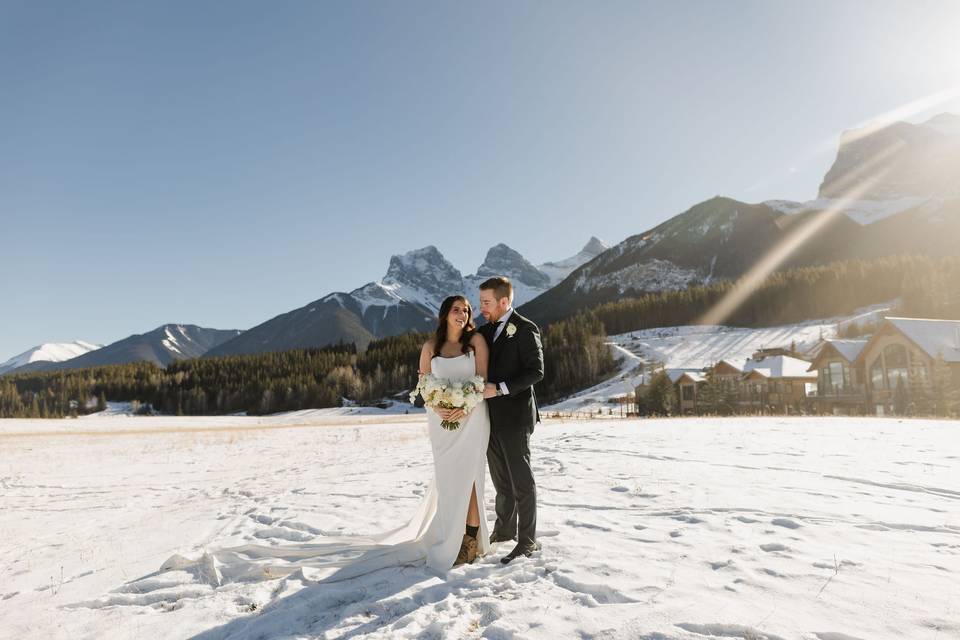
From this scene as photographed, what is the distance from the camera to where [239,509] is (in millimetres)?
10188

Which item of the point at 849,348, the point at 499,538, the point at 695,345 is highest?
the point at 695,345

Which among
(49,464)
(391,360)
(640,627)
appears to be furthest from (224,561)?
(391,360)

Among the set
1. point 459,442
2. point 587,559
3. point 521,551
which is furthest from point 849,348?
point 459,442

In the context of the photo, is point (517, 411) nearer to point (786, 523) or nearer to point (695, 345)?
point (786, 523)

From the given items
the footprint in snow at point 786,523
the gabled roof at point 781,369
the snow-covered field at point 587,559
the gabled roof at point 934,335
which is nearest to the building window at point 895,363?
the gabled roof at point 934,335

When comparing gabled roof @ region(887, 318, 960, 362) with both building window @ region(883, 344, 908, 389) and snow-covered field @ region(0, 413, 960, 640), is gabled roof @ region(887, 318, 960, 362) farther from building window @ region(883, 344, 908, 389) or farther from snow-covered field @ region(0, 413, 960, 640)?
snow-covered field @ region(0, 413, 960, 640)

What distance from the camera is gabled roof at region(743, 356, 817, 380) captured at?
190 ft

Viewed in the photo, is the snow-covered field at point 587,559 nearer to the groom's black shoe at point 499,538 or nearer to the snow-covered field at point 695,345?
the groom's black shoe at point 499,538

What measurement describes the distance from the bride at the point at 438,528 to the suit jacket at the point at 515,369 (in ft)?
0.45

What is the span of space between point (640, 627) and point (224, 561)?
15.7ft

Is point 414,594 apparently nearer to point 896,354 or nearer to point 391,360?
point 896,354

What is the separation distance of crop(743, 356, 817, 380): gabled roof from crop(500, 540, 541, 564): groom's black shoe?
61.2m

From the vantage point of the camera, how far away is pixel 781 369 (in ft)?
193

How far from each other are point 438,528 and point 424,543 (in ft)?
0.84
